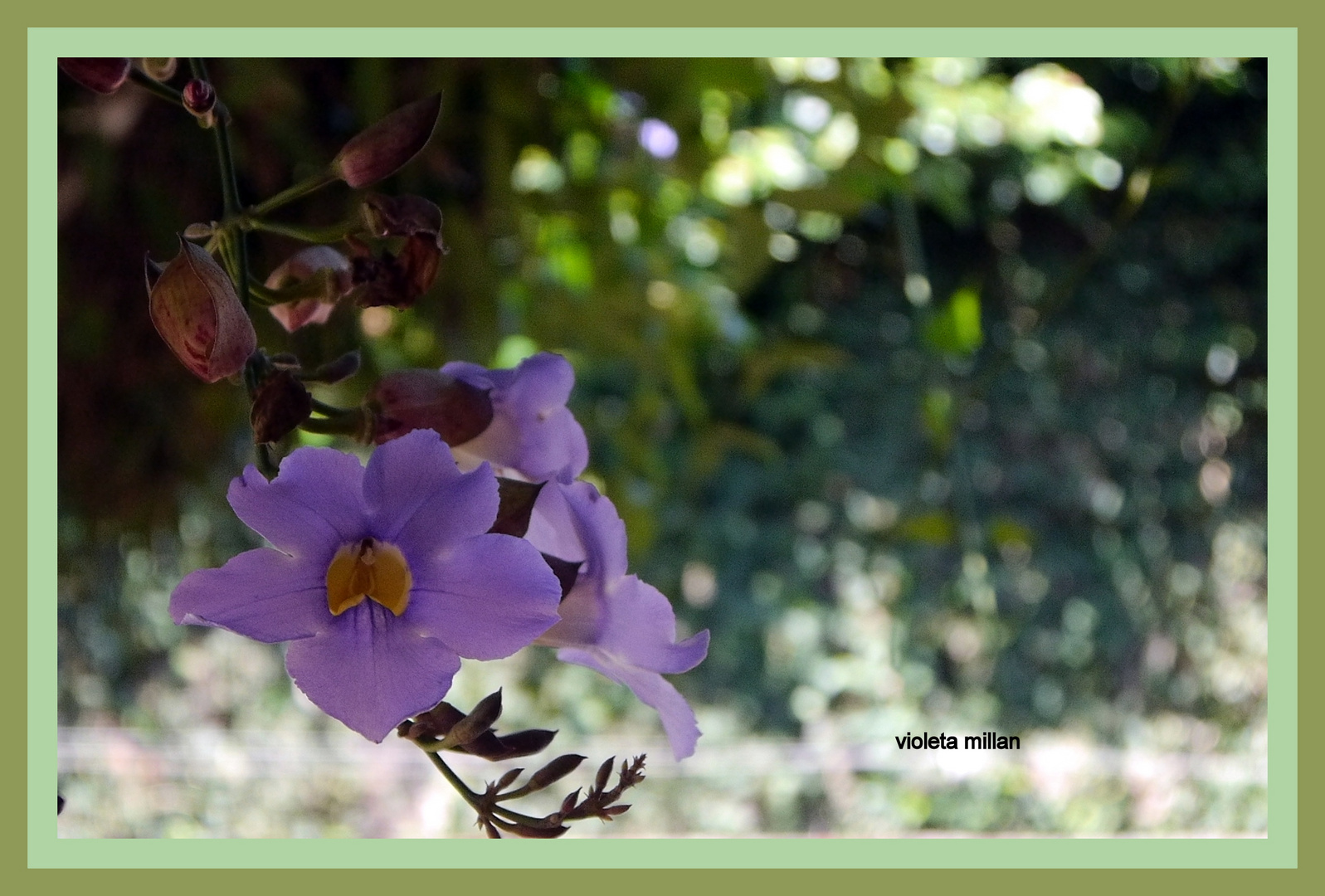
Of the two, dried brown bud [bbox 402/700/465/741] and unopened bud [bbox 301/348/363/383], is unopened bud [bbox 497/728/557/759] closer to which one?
dried brown bud [bbox 402/700/465/741]

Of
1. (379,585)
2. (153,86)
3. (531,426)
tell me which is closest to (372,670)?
(379,585)

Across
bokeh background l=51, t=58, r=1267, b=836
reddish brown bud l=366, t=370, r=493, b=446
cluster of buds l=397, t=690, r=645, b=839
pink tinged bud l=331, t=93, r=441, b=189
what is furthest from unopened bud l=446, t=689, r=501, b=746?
bokeh background l=51, t=58, r=1267, b=836

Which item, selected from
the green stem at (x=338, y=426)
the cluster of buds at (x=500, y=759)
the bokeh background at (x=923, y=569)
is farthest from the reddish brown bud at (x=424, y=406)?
the bokeh background at (x=923, y=569)

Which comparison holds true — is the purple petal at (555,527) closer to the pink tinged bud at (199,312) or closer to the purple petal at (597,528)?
the purple petal at (597,528)

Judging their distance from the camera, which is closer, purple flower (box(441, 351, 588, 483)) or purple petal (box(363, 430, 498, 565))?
purple petal (box(363, 430, 498, 565))

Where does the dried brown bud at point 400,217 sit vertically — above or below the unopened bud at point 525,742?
above

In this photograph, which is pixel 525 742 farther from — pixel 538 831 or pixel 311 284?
pixel 311 284
